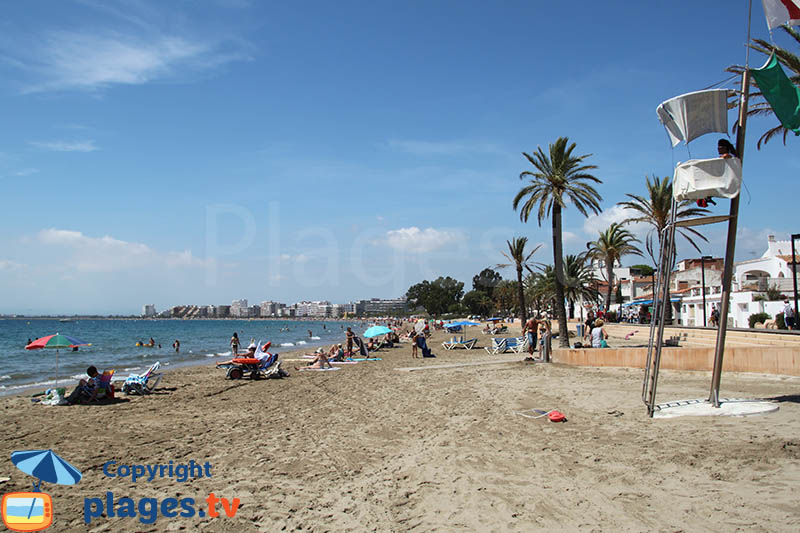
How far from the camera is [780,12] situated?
25.7ft

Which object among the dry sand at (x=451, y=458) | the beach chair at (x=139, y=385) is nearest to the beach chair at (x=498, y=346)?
the dry sand at (x=451, y=458)

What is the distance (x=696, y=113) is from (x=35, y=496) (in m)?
9.76

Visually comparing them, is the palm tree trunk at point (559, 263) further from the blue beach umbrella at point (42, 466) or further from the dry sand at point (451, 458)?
the blue beach umbrella at point (42, 466)

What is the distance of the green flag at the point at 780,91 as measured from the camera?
7.75m

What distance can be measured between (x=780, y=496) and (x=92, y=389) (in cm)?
1336

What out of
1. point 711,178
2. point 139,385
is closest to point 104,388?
point 139,385

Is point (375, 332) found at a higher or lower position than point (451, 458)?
higher

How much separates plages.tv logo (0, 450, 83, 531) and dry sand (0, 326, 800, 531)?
1.14 ft

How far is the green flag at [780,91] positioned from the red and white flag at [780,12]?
575 millimetres

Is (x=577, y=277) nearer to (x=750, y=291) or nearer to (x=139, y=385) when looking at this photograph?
(x=750, y=291)

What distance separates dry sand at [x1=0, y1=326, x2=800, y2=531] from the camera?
4828mm

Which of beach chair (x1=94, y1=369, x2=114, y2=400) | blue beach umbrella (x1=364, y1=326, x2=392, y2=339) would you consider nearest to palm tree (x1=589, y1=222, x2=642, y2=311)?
blue beach umbrella (x1=364, y1=326, x2=392, y2=339)

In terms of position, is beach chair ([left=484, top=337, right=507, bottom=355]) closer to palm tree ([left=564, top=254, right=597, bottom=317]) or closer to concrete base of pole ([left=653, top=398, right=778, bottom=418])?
palm tree ([left=564, top=254, right=597, bottom=317])

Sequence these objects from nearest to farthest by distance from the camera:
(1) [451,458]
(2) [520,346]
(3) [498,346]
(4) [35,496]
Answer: (4) [35,496] → (1) [451,458] → (2) [520,346] → (3) [498,346]
